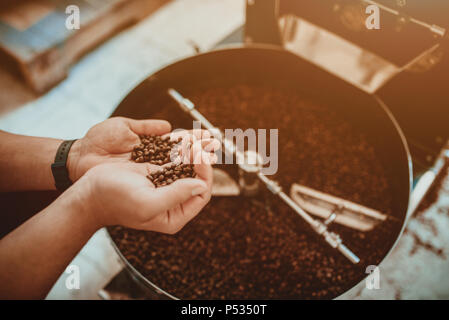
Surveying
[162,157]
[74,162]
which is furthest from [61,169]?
[162,157]

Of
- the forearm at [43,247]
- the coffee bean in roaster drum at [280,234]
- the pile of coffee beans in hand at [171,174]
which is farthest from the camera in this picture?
the coffee bean in roaster drum at [280,234]

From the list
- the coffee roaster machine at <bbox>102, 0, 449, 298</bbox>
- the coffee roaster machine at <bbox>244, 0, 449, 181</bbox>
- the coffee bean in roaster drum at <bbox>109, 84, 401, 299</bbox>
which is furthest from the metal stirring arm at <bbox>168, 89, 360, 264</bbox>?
the coffee roaster machine at <bbox>244, 0, 449, 181</bbox>

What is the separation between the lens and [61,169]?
2.77 feet

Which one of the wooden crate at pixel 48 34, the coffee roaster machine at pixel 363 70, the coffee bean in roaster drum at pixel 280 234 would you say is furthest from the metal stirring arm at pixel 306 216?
the wooden crate at pixel 48 34

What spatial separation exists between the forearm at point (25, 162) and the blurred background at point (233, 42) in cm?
23

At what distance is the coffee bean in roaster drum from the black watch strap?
21cm

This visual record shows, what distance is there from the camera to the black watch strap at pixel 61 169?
2.77 ft

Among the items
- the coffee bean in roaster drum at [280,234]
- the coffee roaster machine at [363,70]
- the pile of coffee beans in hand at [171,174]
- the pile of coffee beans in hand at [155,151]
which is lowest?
the coffee bean in roaster drum at [280,234]

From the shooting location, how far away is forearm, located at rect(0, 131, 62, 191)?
839mm

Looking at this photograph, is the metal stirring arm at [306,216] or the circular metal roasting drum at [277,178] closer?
the metal stirring arm at [306,216]

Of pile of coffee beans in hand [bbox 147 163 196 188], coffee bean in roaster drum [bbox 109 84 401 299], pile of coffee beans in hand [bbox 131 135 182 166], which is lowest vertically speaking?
coffee bean in roaster drum [bbox 109 84 401 299]

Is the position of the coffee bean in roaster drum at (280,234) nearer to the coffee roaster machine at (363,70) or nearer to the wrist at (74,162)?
the coffee roaster machine at (363,70)

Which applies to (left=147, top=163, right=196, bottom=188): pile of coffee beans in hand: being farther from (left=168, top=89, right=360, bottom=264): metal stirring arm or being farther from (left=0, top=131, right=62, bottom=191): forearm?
(left=0, top=131, right=62, bottom=191): forearm

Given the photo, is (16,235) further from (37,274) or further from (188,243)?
(188,243)
